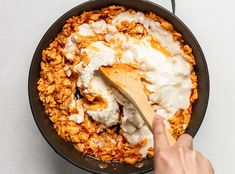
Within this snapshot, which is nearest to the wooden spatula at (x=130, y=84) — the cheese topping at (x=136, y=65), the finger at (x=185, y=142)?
the cheese topping at (x=136, y=65)

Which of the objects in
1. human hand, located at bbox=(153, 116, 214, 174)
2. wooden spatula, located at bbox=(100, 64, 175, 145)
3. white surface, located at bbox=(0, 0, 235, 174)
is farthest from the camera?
white surface, located at bbox=(0, 0, 235, 174)

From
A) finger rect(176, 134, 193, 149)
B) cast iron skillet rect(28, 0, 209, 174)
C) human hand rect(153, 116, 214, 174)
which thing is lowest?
human hand rect(153, 116, 214, 174)

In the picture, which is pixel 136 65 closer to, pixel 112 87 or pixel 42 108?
pixel 112 87

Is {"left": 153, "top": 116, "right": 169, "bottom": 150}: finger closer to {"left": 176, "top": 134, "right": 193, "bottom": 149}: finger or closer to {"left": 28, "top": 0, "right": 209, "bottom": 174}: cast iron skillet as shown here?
{"left": 176, "top": 134, "right": 193, "bottom": 149}: finger

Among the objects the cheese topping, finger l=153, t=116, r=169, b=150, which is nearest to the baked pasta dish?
the cheese topping

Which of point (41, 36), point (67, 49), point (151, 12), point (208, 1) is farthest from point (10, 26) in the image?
point (208, 1)

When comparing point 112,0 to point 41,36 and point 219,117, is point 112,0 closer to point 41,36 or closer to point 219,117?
point 41,36
